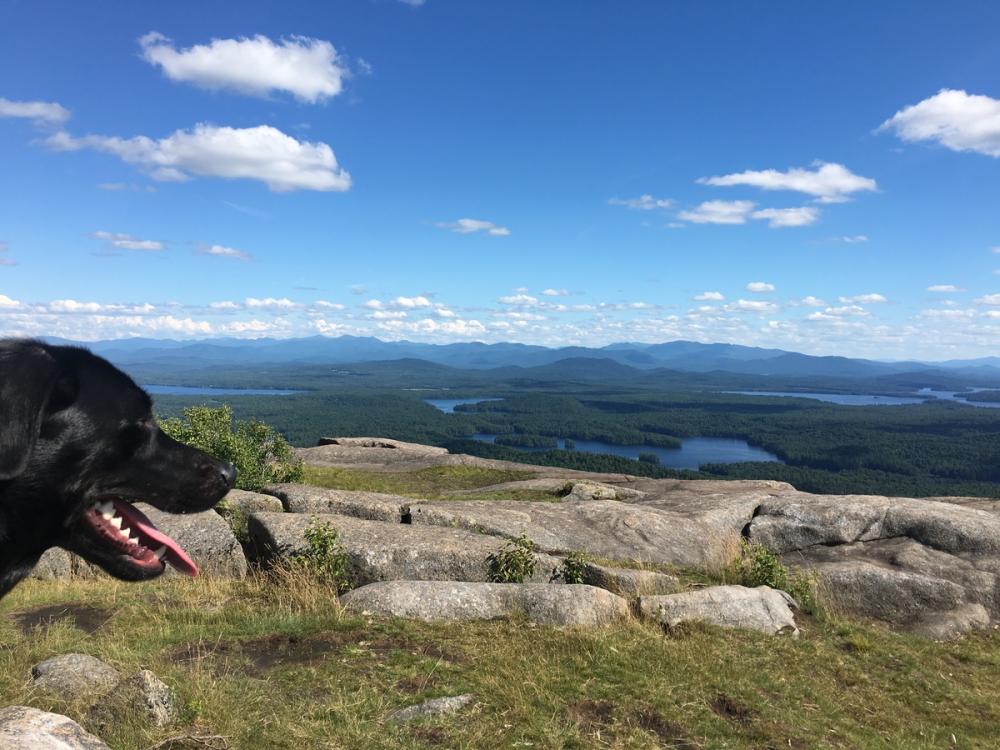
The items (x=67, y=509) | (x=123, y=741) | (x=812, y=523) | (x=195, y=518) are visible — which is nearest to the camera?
(x=67, y=509)

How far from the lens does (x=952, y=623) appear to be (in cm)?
1149

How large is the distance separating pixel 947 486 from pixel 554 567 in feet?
469

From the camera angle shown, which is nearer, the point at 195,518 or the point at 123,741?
the point at 123,741

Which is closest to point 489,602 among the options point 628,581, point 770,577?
point 628,581

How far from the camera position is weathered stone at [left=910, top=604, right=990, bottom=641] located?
1120cm

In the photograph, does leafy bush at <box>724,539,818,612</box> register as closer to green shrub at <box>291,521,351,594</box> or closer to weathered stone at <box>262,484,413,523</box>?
green shrub at <box>291,521,351,594</box>

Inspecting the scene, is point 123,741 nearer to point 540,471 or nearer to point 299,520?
A: point 299,520

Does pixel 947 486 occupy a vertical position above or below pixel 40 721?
below

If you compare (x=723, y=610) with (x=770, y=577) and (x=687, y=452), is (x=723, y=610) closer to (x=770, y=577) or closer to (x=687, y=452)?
(x=770, y=577)

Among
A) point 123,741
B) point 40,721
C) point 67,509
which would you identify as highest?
point 67,509

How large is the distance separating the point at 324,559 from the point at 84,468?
7800 mm

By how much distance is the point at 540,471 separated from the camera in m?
32.6

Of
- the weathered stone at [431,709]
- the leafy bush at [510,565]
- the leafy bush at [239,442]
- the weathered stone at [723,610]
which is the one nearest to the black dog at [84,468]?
the weathered stone at [431,709]

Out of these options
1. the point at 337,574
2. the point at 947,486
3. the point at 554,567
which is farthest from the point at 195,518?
the point at 947,486
